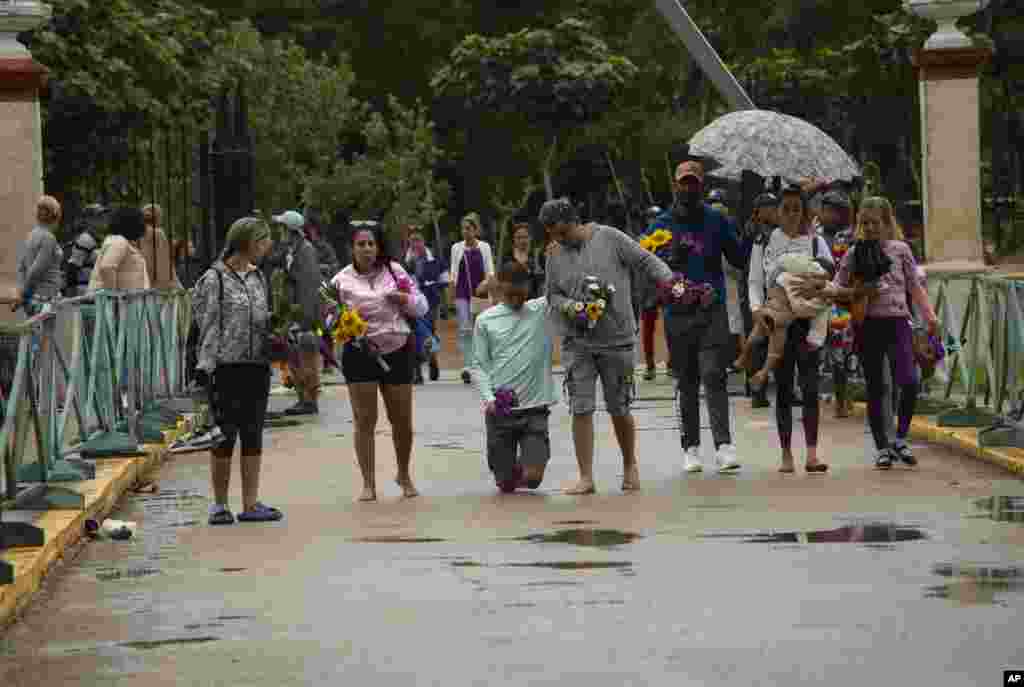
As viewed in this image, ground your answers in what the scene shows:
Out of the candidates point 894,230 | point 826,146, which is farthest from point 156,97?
point 894,230

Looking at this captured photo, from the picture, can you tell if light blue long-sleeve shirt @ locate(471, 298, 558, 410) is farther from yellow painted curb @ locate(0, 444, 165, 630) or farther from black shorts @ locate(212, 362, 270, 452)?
yellow painted curb @ locate(0, 444, 165, 630)

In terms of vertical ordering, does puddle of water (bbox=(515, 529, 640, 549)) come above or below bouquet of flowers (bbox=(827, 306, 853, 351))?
below

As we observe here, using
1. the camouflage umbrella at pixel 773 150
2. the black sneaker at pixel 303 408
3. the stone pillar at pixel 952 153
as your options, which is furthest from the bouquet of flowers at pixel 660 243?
the black sneaker at pixel 303 408

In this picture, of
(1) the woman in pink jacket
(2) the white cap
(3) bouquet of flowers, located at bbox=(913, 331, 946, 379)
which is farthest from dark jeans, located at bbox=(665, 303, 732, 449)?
(2) the white cap

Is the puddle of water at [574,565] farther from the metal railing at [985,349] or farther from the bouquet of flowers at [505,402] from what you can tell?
the metal railing at [985,349]

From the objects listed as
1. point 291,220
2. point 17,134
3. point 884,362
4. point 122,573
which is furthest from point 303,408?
point 122,573

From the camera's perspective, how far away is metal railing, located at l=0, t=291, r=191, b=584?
41.2 feet

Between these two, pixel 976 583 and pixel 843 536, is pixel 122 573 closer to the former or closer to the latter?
pixel 843 536

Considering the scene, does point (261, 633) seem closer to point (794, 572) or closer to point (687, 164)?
point (794, 572)

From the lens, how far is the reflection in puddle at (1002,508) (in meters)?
12.9

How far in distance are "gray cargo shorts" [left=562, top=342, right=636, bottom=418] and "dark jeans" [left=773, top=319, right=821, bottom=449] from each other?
42.7 inches

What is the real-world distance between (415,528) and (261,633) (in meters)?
3.62

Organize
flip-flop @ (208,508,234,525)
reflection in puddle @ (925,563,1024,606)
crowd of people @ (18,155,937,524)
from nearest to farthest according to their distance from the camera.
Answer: reflection in puddle @ (925,563,1024,606) < flip-flop @ (208,508,234,525) < crowd of people @ (18,155,937,524)

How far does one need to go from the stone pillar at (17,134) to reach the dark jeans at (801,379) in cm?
661
